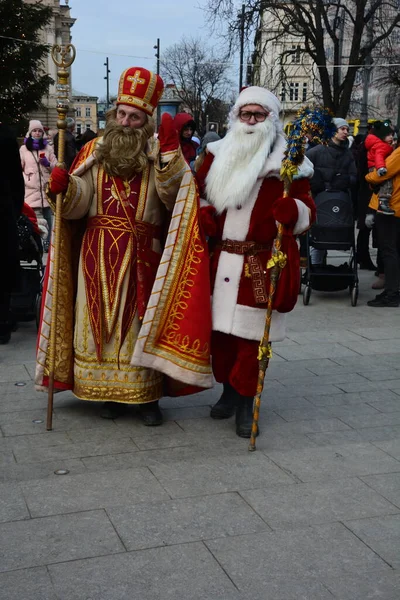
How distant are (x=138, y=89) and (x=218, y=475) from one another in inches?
85.6

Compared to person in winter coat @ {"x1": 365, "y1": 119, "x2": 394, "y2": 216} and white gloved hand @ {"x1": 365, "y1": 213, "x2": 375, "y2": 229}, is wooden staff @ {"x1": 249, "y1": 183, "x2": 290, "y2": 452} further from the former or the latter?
white gloved hand @ {"x1": 365, "y1": 213, "x2": 375, "y2": 229}

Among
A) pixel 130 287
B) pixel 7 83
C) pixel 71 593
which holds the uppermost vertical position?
pixel 7 83

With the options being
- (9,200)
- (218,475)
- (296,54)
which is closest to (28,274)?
(9,200)

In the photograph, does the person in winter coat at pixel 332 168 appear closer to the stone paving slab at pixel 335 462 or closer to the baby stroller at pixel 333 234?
the baby stroller at pixel 333 234

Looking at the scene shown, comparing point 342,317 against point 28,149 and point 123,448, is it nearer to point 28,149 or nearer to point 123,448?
point 123,448

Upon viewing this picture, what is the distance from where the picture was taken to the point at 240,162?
482 cm

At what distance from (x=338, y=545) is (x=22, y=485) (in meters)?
1.53

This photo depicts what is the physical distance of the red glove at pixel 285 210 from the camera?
178 inches

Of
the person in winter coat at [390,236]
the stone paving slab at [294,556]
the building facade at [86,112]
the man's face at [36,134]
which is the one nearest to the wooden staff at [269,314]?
the stone paving slab at [294,556]

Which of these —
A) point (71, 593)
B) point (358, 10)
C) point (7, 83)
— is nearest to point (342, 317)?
point (71, 593)

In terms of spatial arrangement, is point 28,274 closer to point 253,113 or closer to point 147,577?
point 253,113

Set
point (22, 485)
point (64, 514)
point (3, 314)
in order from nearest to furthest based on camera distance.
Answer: point (64, 514) → point (22, 485) → point (3, 314)

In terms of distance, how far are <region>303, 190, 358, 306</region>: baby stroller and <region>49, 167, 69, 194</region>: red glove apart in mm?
4669

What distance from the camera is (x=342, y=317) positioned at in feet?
27.8
